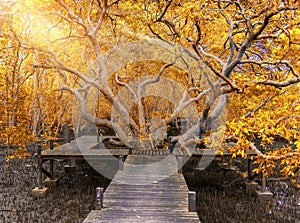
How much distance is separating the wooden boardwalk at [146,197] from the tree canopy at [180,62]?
1.48m

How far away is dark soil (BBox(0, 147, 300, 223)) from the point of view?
916cm

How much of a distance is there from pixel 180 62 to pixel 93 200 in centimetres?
771

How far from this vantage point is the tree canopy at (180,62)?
694cm

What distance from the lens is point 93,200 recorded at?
35.1 ft

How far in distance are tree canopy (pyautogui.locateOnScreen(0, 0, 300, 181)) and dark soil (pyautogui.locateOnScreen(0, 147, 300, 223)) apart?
4.76ft

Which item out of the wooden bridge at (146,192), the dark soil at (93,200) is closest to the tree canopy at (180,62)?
the wooden bridge at (146,192)

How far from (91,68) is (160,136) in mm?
5213

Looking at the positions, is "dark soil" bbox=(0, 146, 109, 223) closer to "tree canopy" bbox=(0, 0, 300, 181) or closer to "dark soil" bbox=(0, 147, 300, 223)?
"dark soil" bbox=(0, 147, 300, 223)

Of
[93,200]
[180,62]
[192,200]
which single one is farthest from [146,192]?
[180,62]

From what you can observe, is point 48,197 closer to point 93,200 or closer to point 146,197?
point 93,200

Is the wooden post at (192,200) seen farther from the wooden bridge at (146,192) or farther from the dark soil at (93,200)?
the dark soil at (93,200)

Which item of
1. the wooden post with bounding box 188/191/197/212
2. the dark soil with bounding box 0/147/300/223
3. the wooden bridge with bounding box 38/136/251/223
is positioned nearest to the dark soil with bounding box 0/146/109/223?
the dark soil with bounding box 0/147/300/223

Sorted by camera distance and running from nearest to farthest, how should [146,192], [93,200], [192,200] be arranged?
[192,200], [146,192], [93,200]

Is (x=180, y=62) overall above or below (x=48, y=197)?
above
